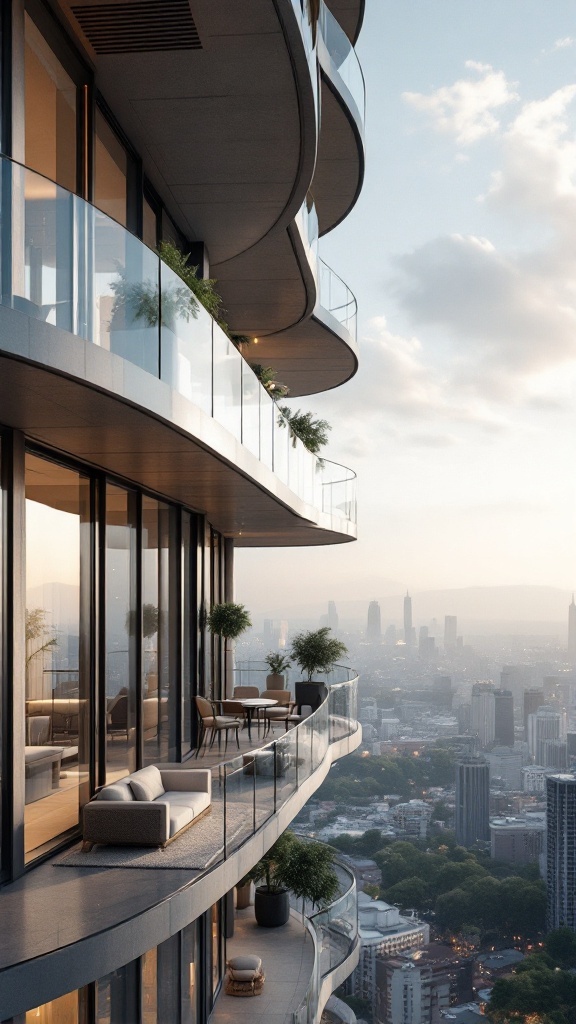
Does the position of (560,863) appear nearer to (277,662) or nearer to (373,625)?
(277,662)

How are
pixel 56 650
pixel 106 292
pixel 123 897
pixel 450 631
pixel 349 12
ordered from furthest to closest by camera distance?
pixel 450 631
pixel 349 12
pixel 56 650
pixel 123 897
pixel 106 292

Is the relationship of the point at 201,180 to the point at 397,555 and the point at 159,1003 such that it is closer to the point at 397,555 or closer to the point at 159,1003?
the point at 159,1003

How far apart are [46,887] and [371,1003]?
5311cm

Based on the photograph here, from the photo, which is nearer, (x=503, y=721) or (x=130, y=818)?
(x=130, y=818)

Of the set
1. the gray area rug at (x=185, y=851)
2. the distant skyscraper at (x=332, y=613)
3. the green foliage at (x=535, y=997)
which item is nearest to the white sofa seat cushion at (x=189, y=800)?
the gray area rug at (x=185, y=851)

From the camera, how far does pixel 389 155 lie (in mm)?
38125

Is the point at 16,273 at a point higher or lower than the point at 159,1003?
higher

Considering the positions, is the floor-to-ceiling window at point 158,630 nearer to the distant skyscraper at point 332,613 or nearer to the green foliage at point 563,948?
the green foliage at point 563,948

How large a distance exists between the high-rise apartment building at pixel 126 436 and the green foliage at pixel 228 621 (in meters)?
2.52

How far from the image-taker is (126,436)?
34.5ft

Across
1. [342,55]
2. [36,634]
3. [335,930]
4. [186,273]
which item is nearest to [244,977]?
[335,930]

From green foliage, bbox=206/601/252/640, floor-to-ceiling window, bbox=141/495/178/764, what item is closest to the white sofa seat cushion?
floor-to-ceiling window, bbox=141/495/178/764

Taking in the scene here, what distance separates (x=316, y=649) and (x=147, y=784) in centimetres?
1081

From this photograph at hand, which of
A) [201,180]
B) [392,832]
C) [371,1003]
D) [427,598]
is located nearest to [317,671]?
[201,180]
